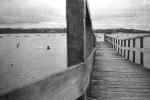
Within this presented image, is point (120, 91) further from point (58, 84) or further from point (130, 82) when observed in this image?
point (58, 84)

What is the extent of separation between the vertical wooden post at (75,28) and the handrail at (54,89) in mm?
170

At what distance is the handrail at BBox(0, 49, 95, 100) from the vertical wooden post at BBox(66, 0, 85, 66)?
0.56 ft

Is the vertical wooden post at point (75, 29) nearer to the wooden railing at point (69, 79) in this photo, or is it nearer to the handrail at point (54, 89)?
the wooden railing at point (69, 79)

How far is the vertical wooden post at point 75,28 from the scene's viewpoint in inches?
64.0

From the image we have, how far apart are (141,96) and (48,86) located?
244cm

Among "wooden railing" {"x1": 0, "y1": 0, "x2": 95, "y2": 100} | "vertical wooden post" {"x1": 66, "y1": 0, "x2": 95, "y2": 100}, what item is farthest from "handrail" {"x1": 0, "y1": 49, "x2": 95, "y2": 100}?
"vertical wooden post" {"x1": 66, "y1": 0, "x2": 95, "y2": 100}

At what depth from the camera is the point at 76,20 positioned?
1642 mm

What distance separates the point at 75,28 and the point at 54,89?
78 centimetres

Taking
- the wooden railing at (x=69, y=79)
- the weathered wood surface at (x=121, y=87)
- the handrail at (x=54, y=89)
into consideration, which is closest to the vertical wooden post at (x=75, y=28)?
the wooden railing at (x=69, y=79)

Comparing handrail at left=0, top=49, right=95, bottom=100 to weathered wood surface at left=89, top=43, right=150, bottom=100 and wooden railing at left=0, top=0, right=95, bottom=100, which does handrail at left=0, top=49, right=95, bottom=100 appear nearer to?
wooden railing at left=0, top=0, right=95, bottom=100

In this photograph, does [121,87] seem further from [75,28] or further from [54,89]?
[54,89]

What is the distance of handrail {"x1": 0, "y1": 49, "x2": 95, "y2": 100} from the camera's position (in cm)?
78

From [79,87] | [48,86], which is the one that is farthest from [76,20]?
[48,86]

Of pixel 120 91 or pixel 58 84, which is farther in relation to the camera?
pixel 120 91
